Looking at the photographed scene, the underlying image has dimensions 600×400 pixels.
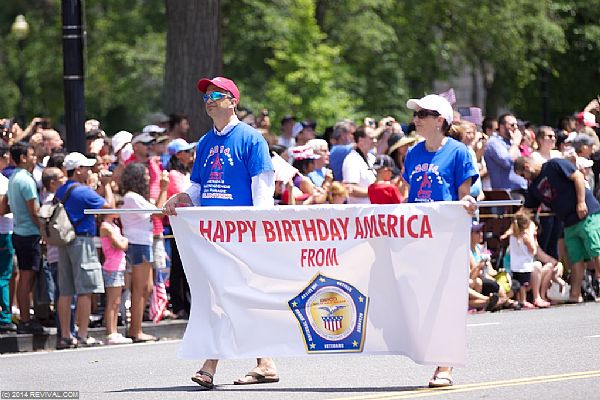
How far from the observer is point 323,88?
32.6 metres

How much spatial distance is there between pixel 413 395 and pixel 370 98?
31201 mm

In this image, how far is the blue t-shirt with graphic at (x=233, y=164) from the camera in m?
10.5

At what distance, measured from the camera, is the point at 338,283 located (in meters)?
10.3

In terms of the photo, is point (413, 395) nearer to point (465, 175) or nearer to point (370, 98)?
point (465, 175)

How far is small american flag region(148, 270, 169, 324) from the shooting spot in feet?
53.4

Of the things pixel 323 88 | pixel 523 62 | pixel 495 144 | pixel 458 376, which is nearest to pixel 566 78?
pixel 523 62

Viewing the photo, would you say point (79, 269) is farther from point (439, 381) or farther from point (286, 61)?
point (286, 61)

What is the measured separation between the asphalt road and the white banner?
13.0 inches

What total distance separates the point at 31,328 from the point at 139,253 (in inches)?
52.3

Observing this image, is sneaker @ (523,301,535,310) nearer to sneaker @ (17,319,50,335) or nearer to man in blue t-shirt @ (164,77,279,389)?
sneaker @ (17,319,50,335)

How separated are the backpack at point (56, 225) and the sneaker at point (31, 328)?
1.04 m

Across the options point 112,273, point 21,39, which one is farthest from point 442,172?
point 21,39

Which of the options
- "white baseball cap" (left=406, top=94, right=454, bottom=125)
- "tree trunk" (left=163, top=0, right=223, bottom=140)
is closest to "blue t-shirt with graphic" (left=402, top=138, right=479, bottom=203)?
"white baseball cap" (left=406, top=94, right=454, bottom=125)

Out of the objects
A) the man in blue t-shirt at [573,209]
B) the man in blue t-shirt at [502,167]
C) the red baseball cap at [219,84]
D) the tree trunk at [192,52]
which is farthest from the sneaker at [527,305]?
the red baseball cap at [219,84]
